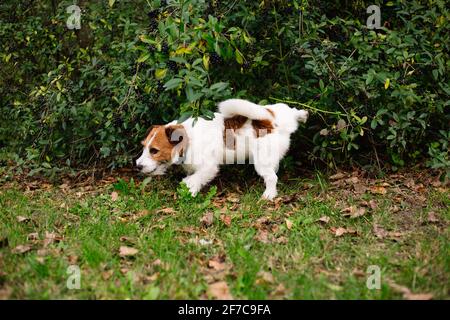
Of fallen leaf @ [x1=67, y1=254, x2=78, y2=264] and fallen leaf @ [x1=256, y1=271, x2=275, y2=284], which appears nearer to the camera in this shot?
fallen leaf @ [x1=256, y1=271, x2=275, y2=284]

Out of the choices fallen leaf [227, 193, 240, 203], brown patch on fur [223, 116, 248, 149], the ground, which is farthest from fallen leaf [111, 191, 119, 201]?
brown patch on fur [223, 116, 248, 149]

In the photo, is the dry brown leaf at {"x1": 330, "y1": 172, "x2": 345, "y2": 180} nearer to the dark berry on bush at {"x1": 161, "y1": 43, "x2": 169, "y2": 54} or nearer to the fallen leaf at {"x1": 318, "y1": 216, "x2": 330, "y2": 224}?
the fallen leaf at {"x1": 318, "y1": 216, "x2": 330, "y2": 224}

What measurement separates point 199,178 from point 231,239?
54.4 inches

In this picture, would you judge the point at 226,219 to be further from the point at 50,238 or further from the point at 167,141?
the point at 50,238

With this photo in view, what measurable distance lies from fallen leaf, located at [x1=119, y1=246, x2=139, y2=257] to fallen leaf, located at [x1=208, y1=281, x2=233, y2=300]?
0.78 m

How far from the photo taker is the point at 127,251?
3.57 m

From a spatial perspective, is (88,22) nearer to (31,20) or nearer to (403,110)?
(31,20)

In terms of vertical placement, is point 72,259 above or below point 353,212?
below

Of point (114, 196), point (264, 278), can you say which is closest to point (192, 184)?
point (114, 196)

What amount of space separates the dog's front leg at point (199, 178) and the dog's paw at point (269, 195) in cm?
63

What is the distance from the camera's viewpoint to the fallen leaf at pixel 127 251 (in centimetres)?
353

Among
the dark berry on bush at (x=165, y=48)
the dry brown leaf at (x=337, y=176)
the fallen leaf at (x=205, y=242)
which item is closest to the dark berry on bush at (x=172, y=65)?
the dark berry on bush at (x=165, y=48)

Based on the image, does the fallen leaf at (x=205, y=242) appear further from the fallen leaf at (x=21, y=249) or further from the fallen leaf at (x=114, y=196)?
the fallen leaf at (x=114, y=196)

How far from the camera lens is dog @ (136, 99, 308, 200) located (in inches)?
195
